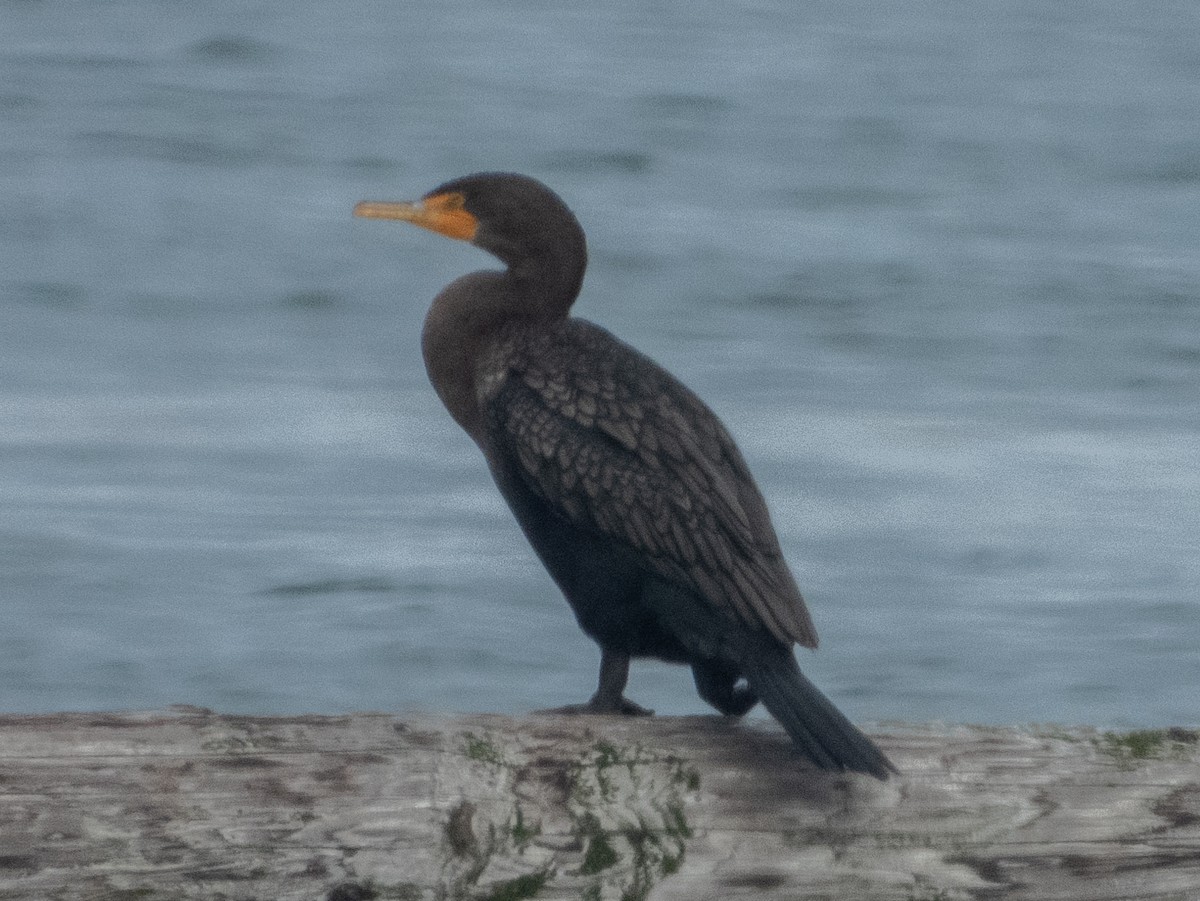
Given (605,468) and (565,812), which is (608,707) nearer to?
(605,468)

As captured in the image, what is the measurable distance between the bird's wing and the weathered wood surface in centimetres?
28

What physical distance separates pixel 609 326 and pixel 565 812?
22.7 ft

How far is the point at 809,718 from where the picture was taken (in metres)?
2.48

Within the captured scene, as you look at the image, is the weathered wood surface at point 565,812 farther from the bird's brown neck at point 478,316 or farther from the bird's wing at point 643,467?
the bird's brown neck at point 478,316

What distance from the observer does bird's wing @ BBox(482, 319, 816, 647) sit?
274cm

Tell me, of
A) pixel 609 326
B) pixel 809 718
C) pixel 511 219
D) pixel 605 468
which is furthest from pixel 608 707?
pixel 609 326

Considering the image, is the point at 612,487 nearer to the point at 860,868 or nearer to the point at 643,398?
the point at 643,398

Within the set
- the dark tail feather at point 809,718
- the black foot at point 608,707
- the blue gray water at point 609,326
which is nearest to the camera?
the dark tail feather at point 809,718

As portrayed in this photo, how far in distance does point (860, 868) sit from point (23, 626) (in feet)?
14.3

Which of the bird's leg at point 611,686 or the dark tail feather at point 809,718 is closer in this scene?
the dark tail feather at point 809,718

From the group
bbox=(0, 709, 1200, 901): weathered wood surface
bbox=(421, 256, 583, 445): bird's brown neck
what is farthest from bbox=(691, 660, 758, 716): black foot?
bbox=(421, 256, 583, 445): bird's brown neck

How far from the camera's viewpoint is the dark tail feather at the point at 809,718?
2355mm

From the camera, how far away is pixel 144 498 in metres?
7.35

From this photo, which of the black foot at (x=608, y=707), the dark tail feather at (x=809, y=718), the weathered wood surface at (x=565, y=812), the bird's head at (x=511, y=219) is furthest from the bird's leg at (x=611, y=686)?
the bird's head at (x=511, y=219)
